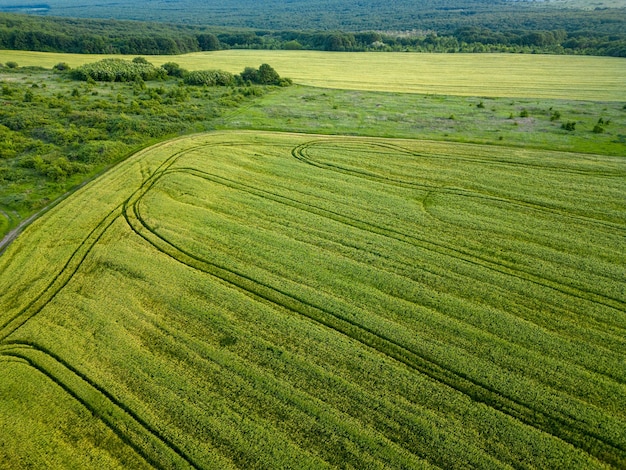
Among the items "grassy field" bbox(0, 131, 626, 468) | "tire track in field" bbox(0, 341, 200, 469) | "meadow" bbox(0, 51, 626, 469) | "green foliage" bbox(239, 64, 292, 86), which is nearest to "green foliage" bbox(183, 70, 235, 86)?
"green foliage" bbox(239, 64, 292, 86)

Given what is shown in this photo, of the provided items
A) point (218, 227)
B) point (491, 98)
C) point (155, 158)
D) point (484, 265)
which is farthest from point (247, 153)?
point (491, 98)

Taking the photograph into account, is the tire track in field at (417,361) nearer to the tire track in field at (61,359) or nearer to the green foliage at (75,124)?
the tire track in field at (61,359)

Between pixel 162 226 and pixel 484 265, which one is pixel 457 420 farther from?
pixel 162 226

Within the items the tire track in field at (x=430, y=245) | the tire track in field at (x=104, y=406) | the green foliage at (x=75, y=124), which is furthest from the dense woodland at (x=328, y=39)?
the tire track in field at (x=104, y=406)

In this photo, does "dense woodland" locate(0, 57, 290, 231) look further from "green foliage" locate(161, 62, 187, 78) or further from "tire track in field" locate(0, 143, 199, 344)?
"tire track in field" locate(0, 143, 199, 344)

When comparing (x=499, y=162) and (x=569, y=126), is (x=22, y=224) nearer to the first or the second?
(x=499, y=162)

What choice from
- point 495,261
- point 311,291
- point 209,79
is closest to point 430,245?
point 495,261

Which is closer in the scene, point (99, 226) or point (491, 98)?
point (99, 226)
